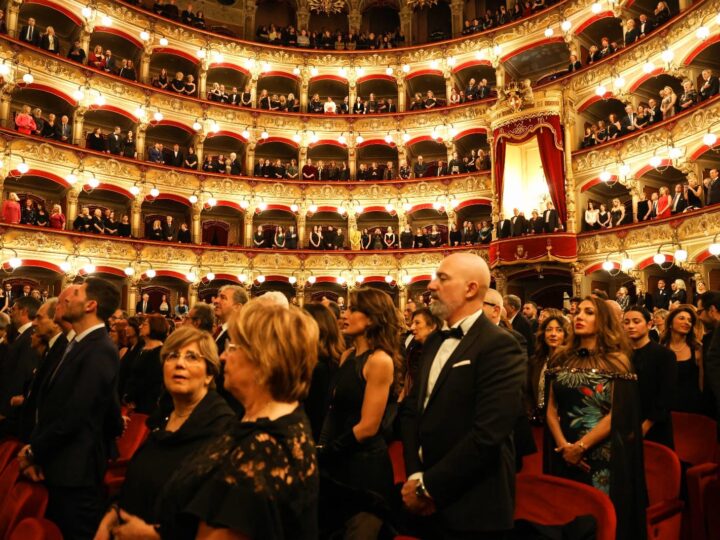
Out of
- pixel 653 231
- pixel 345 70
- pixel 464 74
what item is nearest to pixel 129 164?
pixel 345 70

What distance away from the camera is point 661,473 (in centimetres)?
333

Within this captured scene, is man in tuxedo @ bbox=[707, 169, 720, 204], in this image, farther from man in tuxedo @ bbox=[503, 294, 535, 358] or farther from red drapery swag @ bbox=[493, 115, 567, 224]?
man in tuxedo @ bbox=[503, 294, 535, 358]

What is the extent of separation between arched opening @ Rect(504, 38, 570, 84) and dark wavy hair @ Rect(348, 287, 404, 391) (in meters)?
21.8

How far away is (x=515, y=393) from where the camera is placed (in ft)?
7.82

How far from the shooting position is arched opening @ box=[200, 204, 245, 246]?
25203 mm

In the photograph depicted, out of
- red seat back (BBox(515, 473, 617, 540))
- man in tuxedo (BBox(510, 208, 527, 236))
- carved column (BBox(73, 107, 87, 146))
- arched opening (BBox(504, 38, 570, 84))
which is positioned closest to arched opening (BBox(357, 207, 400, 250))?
man in tuxedo (BBox(510, 208, 527, 236))

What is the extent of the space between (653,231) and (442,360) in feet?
54.8

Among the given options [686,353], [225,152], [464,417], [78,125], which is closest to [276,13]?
[225,152]

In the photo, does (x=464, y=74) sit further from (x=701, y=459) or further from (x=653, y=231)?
(x=701, y=459)

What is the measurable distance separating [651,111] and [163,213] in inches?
756

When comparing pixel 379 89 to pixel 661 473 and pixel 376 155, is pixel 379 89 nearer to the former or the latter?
pixel 376 155

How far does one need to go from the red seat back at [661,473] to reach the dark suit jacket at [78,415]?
3211mm

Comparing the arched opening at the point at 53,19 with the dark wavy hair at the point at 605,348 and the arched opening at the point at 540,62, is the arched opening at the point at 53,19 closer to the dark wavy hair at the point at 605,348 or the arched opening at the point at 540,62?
the arched opening at the point at 540,62

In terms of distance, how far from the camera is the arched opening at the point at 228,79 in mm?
25562
